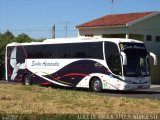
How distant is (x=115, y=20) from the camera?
3953cm

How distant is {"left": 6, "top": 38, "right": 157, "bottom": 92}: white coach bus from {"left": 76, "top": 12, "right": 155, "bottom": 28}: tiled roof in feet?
31.6

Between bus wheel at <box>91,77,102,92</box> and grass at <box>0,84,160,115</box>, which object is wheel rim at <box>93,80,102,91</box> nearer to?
bus wheel at <box>91,77,102,92</box>

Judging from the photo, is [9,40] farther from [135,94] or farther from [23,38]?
[135,94]

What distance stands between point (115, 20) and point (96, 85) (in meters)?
14.6

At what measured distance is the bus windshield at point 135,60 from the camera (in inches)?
965

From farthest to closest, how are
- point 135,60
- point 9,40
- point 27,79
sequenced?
point 9,40 → point 27,79 → point 135,60

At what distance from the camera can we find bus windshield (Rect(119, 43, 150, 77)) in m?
24.5

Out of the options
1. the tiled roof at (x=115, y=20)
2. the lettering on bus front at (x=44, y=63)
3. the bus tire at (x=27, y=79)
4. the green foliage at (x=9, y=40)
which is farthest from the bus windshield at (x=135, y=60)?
the green foliage at (x=9, y=40)

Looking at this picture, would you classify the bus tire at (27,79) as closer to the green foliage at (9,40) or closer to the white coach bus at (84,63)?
the white coach bus at (84,63)

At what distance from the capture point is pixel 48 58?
94.7 feet

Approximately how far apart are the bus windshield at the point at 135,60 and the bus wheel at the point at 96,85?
1.99 metres

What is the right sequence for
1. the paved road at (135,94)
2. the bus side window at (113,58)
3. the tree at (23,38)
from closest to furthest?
the paved road at (135,94)
the bus side window at (113,58)
the tree at (23,38)

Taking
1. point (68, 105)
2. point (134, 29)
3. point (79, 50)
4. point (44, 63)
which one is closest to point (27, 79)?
point (44, 63)

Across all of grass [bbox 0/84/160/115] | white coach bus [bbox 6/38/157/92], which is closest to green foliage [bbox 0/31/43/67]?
white coach bus [bbox 6/38/157/92]
